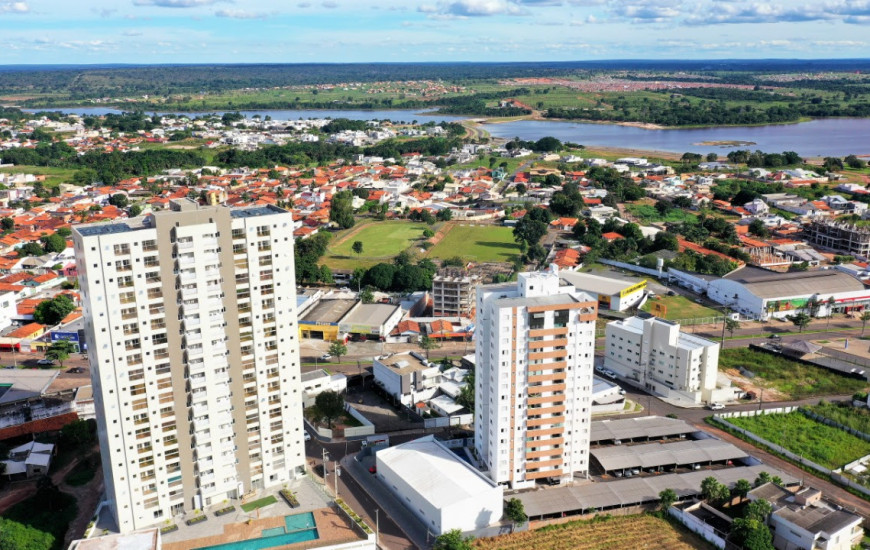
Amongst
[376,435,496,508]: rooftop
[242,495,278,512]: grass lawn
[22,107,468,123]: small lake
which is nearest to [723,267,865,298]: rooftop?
[376,435,496,508]: rooftop

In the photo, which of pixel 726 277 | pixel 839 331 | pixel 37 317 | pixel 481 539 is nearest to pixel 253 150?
pixel 37 317

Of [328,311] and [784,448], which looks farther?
[328,311]

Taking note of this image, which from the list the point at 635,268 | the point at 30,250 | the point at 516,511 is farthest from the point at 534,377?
the point at 30,250

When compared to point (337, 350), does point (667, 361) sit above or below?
above

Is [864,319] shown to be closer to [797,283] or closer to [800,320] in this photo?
[800,320]

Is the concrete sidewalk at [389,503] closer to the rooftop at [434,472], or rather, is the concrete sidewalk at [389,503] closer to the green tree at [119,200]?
the rooftop at [434,472]

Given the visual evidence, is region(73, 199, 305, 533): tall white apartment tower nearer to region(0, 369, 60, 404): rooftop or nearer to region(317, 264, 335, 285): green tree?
region(0, 369, 60, 404): rooftop

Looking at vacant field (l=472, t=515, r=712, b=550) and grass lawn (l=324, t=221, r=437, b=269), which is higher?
grass lawn (l=324, t=221, r=437, b=269)
